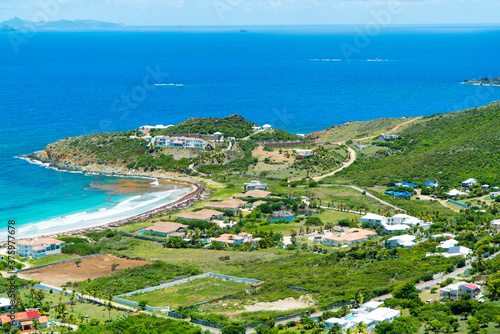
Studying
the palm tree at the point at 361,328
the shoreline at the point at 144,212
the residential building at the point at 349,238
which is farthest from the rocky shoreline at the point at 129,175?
the palm tree at the point at 361,328

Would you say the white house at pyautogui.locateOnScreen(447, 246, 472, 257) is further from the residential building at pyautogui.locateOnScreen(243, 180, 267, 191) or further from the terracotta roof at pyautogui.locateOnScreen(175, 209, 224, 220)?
the residential building at pyautogui.locateOnScreen(243, 180, 267, 191)

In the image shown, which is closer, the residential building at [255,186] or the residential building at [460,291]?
the residential building at [460,291]

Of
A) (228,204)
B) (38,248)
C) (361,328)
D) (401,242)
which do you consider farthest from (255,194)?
(361,328)

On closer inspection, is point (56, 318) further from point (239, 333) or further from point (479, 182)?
point (479, 182)

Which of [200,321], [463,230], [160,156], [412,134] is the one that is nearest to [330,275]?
[200,321]

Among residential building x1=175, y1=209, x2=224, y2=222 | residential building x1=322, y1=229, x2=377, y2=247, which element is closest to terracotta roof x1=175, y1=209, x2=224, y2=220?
residential building x1=175, y1=209, x2=224, y2=222

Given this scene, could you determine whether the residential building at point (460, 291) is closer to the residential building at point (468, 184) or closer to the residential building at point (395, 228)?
the residential building at point (395, 228)

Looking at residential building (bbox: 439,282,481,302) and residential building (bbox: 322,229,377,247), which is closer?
residential building (bbox: 439,282,481,302)
